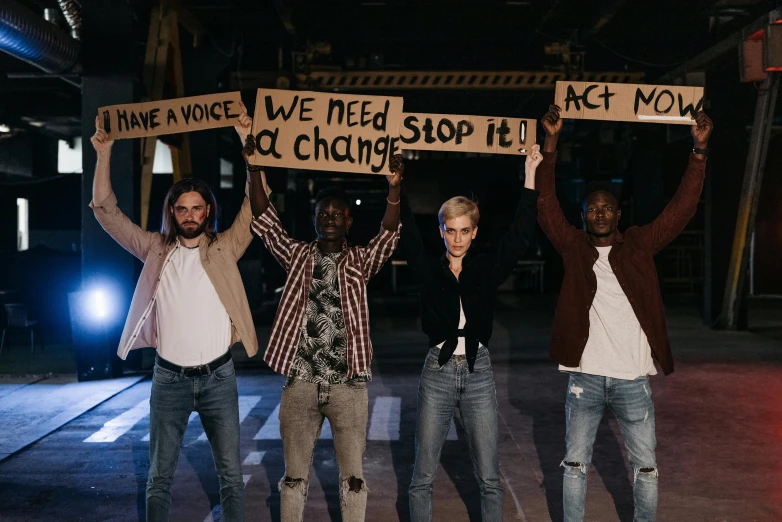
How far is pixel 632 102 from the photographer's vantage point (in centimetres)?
495

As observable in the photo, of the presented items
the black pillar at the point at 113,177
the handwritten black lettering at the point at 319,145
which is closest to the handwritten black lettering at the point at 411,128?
the handwritten black lettering at the point at 319,145

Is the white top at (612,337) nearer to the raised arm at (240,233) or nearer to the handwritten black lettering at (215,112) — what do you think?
the raised arm at (240,233)

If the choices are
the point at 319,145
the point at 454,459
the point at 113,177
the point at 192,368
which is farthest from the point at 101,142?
the point at 113,177

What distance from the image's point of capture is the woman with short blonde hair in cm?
432

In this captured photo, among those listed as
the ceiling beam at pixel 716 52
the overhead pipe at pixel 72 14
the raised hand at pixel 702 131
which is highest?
the overhead pipe at pixel 72 14

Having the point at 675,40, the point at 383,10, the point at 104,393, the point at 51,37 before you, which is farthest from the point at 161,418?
the point at 675,40

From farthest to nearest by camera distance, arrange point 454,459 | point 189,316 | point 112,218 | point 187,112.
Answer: point 454,459 < point 187,112 < point 112,218 < point 189,316

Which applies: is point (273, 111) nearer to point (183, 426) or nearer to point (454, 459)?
point (183, 426)

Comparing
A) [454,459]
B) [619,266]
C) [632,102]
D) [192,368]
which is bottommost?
[454,459]

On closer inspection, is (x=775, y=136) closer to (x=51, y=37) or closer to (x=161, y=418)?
(x=51, y=37)

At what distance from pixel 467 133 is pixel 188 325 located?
2.02 m

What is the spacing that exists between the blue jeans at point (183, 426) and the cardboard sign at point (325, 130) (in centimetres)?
128

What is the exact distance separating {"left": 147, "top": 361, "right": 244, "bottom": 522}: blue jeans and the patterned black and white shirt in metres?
0.41

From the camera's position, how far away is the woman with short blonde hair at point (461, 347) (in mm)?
4316
